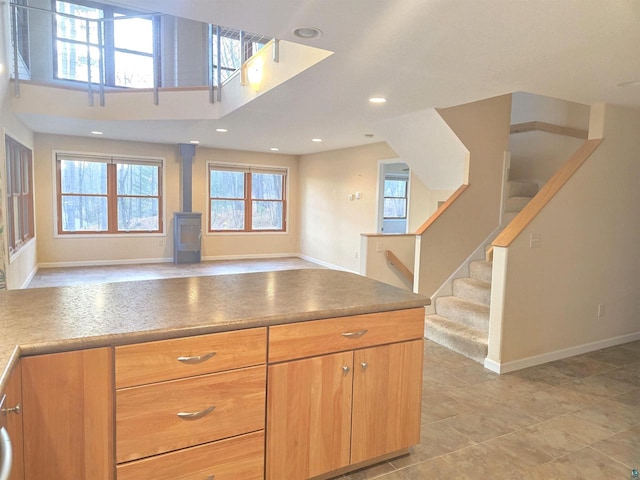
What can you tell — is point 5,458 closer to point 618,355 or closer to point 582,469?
point 582,469

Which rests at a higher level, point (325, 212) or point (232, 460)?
point (325, 212)

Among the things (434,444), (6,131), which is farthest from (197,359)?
(6,131)

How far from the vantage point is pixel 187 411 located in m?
1.58

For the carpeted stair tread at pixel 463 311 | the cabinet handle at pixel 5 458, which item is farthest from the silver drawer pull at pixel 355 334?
the carpeted stair tread at pixel 463 311

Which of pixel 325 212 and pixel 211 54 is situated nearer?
pixel 211 54

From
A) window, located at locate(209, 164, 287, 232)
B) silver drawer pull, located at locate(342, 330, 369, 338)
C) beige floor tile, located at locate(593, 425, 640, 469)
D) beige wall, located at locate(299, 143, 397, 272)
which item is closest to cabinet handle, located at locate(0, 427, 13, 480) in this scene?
silver drawer pull, located at locate(342, 330, 369, 338)

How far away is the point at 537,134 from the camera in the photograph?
528 centimetres

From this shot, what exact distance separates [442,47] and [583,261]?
242 cm

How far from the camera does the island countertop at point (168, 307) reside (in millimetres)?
1406

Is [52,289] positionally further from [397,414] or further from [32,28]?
[32,28]

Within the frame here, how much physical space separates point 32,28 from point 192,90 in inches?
162

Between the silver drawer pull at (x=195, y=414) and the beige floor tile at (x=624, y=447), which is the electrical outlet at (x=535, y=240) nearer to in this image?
the beige floor tile at (x=624, y=447)

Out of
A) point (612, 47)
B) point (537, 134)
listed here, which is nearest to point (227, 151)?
point (537, 134)

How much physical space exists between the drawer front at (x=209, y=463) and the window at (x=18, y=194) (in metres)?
4.33
